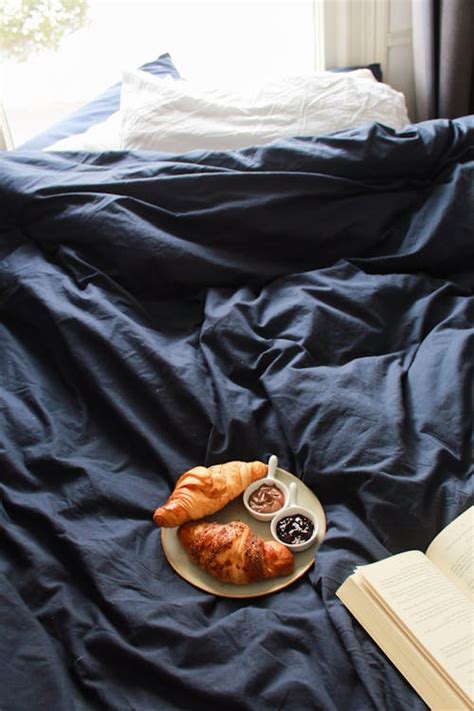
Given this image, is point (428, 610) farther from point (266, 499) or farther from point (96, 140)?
point (96, 140)

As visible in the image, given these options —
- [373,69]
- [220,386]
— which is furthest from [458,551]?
[373,69]

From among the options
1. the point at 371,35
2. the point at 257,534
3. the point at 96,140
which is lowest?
the point at 257,534

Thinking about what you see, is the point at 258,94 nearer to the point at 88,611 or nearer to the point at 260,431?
the point at 260,431

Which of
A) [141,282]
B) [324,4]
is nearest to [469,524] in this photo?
[141,282]

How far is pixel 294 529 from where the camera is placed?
0.81 metres

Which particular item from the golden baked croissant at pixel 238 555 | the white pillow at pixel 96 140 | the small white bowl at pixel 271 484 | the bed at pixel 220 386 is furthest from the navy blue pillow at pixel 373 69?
the golden baked croissant at pixel 238 555

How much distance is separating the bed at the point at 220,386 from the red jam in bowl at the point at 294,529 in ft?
0.11

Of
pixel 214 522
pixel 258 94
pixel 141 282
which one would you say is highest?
pixel 258 94

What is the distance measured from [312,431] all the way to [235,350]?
234 mm

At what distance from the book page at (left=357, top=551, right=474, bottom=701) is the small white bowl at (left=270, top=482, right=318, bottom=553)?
0.09m

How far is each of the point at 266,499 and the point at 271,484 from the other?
0.03m

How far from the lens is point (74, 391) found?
1.04m

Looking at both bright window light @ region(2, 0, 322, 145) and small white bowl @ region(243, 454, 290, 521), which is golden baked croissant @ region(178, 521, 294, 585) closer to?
small white bowl @ region(243, 454, 290, 521)

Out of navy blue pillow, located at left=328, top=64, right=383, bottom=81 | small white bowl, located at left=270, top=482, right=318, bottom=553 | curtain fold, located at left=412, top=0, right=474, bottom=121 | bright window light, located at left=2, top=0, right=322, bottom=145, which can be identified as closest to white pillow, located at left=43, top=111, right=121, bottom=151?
bright window light, located at left=2, top=0, right=322, bottom=145
